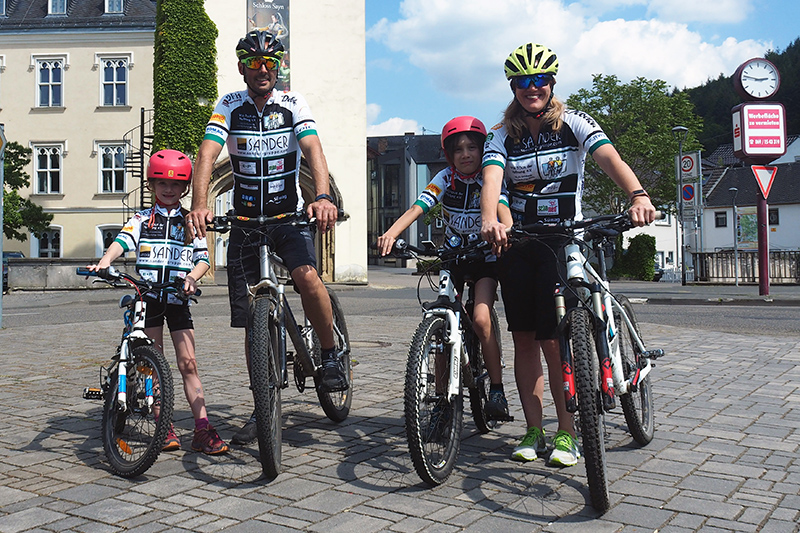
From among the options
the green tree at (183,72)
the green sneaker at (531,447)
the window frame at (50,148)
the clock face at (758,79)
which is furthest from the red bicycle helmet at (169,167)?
the window frame at (50,148)

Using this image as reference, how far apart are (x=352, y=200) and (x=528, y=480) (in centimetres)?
2691

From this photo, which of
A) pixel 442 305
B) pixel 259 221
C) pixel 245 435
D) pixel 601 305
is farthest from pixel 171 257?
pixel 601 305

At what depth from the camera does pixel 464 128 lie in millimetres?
4676

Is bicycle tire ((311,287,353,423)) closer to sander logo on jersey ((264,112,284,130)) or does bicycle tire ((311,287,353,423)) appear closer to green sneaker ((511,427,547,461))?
sander logo on jersey ((264,112,284,130))

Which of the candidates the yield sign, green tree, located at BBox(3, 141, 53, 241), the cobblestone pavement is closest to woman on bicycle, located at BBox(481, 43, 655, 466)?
the cobblestone pavement

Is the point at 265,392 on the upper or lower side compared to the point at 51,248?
lower

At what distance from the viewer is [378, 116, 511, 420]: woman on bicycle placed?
179 inches

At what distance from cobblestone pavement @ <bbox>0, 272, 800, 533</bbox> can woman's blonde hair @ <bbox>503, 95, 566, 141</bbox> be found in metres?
1.76

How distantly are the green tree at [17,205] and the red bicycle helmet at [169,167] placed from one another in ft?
95.8

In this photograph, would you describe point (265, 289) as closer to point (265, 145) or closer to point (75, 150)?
point (265, 145)

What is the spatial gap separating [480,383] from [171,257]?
194 cm

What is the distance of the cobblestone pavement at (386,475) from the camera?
3.34m

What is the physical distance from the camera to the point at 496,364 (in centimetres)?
457

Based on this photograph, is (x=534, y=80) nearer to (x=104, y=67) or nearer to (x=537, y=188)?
(x=537, y=188)
